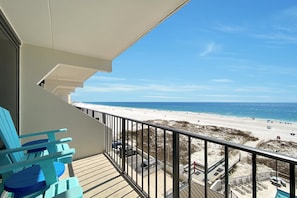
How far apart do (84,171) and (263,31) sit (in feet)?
117

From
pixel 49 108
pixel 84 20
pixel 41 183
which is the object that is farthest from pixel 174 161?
pixel 49 108

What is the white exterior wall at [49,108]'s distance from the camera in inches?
102

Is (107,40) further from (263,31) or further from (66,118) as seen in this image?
→ (263,31)

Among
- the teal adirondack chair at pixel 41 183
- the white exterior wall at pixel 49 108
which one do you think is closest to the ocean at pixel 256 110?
the white exterior wall at pixel 49 108

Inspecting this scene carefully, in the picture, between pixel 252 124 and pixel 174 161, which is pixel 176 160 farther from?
pixel 252 124

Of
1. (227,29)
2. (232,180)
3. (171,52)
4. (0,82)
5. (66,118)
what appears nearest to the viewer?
(0,82)

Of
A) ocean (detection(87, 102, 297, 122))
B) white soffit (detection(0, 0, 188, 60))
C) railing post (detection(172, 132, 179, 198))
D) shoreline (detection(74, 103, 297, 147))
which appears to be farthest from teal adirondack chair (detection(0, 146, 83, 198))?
ocean (detection(87, 102, 297, 122))

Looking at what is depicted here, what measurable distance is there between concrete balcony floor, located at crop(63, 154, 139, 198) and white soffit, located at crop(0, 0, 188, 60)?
208cm

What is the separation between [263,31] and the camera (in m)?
27.9

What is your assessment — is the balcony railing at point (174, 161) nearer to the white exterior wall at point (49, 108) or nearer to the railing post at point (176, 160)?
the railing post at point (176, 160)

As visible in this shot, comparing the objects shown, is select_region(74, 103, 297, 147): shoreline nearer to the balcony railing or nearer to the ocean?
the ocean

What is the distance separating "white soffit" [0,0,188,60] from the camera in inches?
63.1

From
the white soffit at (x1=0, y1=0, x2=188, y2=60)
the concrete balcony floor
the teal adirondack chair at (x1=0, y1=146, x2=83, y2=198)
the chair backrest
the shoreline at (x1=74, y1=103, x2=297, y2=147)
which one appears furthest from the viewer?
the shoreline at (x1=74, y1=103, x2=297, y2=147)

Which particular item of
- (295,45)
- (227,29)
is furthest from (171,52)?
(295,45)
